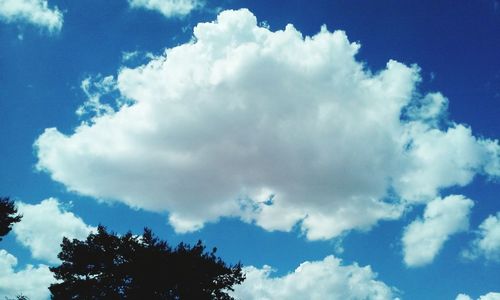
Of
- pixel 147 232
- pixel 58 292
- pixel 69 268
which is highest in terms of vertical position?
pixel 147 232

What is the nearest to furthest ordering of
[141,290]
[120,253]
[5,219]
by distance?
[5,219]
[141,290]
[120,253]

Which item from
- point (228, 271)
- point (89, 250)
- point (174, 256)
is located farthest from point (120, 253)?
point (228, 271)

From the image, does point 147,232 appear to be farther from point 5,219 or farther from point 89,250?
point 5,219

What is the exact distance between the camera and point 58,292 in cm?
4369

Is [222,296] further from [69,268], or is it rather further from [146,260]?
[69,268]

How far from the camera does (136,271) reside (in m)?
43.7

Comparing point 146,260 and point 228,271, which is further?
point 228,271

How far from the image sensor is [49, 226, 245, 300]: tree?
43531 millimetres

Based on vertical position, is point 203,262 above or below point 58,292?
above

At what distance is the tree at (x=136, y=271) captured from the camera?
43531mm

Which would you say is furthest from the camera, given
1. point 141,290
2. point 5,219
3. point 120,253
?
point 120,253

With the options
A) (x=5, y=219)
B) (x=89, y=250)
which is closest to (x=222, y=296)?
(x=89, y=250)

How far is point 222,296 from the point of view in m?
45.2

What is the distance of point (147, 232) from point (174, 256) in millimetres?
5111
